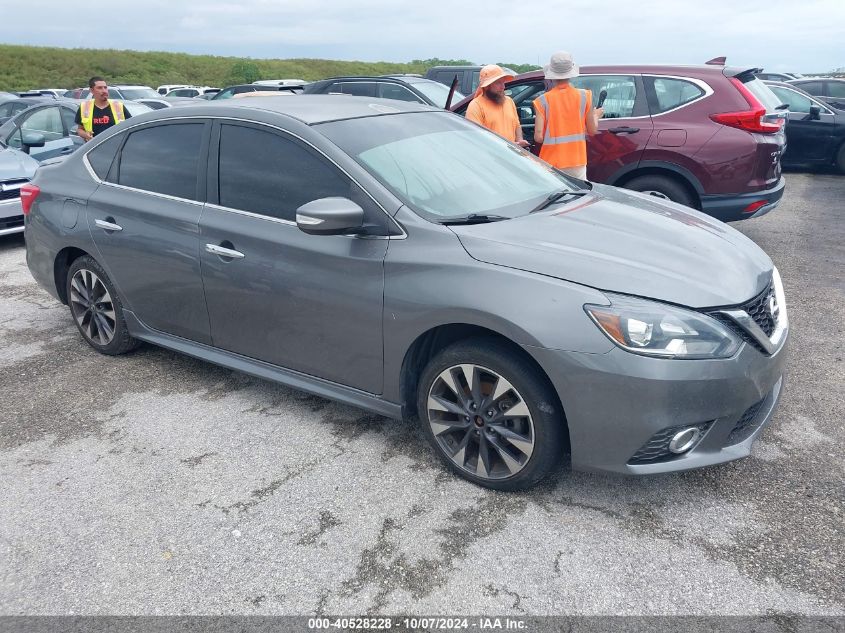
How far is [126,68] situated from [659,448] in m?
61.7

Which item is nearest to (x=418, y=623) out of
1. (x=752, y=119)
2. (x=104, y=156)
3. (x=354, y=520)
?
(x=354, y=520)

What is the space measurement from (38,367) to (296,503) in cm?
255

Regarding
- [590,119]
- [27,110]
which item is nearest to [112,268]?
[590,119]

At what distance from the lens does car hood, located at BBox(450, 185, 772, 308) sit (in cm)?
279

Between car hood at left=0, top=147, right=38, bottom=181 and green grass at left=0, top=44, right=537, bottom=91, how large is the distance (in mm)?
43621

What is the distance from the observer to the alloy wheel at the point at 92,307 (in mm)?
4559

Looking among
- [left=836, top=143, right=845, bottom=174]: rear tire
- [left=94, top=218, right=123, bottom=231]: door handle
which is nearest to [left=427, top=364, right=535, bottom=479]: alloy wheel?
[left=94, top=218, right=123, bottom=231]: door handle

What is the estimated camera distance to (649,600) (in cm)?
246

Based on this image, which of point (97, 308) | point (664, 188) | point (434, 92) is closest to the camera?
point (97, 308)

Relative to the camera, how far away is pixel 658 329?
2.65m

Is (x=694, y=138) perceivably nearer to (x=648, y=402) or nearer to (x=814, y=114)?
(x=648, y=402)

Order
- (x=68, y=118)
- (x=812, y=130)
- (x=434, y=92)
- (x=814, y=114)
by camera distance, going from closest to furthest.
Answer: (x=434, y=92) → (x=68, y=118) → (x=814, y=114) → (x=812, y=130)

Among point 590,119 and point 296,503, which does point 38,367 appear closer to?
point 296,503

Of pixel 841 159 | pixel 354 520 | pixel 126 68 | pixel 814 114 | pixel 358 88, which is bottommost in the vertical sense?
pixel 126 68
